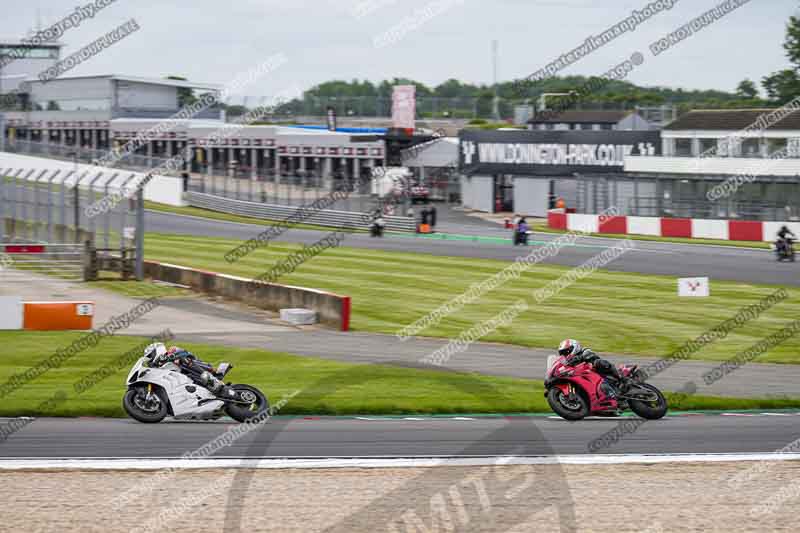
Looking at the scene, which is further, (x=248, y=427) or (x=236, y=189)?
(x=236, y=189)

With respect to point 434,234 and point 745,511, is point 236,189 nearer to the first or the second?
point 434,234

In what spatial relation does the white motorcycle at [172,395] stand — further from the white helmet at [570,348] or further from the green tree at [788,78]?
the green tree at [788,78]

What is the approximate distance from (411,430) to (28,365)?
7.94 meters

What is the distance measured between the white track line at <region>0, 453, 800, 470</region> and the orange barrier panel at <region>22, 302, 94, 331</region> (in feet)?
32.7

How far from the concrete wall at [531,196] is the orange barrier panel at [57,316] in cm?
4135

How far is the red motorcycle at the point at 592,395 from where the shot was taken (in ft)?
48.5

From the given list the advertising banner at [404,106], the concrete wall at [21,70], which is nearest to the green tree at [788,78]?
the advertising banner at [404,106]

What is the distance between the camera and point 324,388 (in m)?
16.5

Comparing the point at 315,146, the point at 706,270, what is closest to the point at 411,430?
the point at 706,270

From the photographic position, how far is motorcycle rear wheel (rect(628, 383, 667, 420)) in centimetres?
1489

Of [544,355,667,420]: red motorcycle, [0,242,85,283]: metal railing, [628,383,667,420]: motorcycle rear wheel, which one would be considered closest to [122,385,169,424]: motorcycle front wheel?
[544,355,667,420]: red motorcycle

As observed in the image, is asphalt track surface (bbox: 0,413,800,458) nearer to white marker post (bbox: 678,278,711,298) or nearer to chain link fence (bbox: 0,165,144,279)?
white marker post (bbox: 678,278,711,298)

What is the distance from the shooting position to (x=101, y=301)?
88.7 ft

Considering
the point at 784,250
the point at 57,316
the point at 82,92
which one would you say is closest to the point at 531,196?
the point at 784,250
